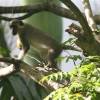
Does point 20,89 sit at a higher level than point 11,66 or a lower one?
lower

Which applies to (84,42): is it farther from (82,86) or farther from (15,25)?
(15,25)

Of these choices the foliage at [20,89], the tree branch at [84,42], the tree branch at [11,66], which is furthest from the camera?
the foliage at [20,89]

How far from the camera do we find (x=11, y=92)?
157 cm

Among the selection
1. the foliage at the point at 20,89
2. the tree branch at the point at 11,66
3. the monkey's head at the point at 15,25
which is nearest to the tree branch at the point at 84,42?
the tree branch at the point at 11,66

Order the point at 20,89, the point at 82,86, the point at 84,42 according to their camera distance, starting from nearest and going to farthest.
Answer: the point at 82,86 < the point at 84,42 < the point at 20,89

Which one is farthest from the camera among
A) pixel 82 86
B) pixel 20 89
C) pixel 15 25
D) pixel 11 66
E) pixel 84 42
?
pixel 15 25

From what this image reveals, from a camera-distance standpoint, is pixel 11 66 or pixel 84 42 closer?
pixel 84 42

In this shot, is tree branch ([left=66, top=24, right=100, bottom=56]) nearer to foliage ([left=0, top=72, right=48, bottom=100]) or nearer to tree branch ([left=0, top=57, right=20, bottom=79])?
tree branch ([left=0, top=57, right=20, bottom=79])

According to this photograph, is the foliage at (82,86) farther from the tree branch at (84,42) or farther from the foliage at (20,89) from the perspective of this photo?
the foliage at (20,89)

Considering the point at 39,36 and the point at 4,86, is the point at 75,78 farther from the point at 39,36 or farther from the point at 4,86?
the point at 39,36

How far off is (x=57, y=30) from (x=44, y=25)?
215 millimetres

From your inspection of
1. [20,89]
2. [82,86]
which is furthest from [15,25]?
[82,86]

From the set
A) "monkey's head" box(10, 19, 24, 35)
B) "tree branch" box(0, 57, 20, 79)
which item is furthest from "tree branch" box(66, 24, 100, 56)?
"monkey's head" box(10, 19, 24, 35)

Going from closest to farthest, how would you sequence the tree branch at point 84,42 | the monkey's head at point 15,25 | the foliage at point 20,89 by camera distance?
the tree branch at point 84,42, the foliage at point 20,89, the monkey's head at point 15,25
